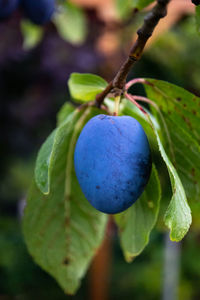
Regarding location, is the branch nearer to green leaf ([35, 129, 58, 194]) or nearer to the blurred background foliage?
green leaf ([35, 129, 58, 194])

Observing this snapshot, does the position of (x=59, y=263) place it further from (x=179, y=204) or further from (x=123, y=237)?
(x=179, y=204)

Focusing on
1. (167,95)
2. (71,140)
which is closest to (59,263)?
(71,140)

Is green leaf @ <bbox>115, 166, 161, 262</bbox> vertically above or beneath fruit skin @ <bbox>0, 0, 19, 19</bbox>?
beneath

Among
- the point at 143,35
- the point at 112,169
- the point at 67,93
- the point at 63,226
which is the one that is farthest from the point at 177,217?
the point at 67,93

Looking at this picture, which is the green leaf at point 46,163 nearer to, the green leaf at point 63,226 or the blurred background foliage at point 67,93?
the green leaf at point 63,226

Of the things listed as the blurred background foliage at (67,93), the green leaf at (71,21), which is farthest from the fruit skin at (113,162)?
the blurred background foliage at (67,93)

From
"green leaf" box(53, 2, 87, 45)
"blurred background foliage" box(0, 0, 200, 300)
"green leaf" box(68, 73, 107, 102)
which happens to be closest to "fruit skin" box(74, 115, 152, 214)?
"green leaf" box(68, 73, 107, 102)
